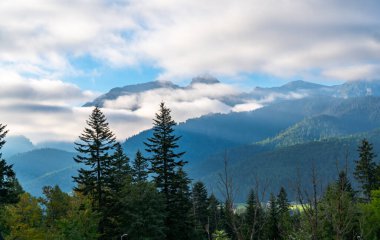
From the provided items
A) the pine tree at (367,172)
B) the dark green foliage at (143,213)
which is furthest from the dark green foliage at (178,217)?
the pine tree at (367,172)

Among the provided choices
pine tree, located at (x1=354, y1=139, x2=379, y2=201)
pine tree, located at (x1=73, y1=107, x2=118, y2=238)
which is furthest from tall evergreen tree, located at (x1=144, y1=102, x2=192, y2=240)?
pine tree, located at (x1=354, y1=139, x2=379, y2=201)

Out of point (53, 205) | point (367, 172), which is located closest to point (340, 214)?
point (53, 205)

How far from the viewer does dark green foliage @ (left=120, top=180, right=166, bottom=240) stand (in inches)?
1633

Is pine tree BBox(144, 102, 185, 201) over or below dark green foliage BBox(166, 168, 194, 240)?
over

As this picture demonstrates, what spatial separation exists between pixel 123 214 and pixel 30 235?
962 centimetres

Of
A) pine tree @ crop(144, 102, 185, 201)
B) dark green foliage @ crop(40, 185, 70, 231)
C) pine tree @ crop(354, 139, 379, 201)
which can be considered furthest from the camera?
pine tree @ crop(354, 139, 379, 201)

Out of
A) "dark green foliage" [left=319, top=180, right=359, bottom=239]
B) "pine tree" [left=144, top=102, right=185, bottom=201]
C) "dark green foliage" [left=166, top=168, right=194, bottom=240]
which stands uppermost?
"pine tree" [left=144, top=102, right=185, bottom=201]

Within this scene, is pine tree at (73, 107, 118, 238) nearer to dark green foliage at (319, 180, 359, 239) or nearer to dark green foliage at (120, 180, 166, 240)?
dark green foliage at (120, 180, 166, 240)

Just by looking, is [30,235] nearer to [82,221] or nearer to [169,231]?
[82,221]

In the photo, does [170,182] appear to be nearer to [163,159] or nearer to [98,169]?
[163,159]

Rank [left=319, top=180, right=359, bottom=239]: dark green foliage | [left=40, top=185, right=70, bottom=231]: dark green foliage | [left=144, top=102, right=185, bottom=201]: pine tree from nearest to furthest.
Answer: [left=319, top=180, right=359, bottom=239]: dark green foliage
[left=144, top=102, right=185, bottom=201]: pine tree
[left=40, top=185, right=70, bottom=231]: dark green foliage

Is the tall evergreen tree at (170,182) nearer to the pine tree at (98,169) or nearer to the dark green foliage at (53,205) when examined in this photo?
the pine tree at (98,169)

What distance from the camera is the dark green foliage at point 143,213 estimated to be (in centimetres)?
4147

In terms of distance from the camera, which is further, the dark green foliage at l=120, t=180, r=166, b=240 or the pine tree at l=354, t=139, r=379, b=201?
the pine tree at l=354, t=139, r=379, b=201
